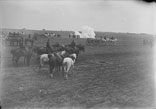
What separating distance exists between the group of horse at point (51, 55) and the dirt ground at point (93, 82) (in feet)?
0.27

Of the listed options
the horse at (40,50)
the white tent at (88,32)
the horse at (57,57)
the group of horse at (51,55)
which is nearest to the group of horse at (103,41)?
the white tent at (88,32)

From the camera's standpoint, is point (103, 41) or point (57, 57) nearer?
point (57, 57)

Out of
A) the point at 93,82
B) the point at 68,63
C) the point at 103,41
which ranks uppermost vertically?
the point at 103,41

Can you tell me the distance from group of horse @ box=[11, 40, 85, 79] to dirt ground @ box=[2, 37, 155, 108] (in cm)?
8

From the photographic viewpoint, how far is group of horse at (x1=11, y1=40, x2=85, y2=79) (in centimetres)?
306

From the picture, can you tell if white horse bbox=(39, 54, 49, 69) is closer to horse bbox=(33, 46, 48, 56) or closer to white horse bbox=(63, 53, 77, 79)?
horse bbox=(33, 46, 48, 56)

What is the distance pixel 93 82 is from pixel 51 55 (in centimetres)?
74

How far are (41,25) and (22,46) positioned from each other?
42 cm

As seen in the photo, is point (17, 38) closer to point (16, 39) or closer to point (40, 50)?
point (16, 39)

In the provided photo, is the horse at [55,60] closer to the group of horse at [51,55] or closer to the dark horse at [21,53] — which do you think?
the group of horse at [51,55]

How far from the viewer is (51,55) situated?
3094 millimetres

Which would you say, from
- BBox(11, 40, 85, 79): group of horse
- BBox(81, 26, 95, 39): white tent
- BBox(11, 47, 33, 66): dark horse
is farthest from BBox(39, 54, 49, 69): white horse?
BBox(81, 26, 95, 39): white tent

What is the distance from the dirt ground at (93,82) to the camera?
9.87 ft

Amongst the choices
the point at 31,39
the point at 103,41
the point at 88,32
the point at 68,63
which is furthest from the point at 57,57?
the point at 103,41
